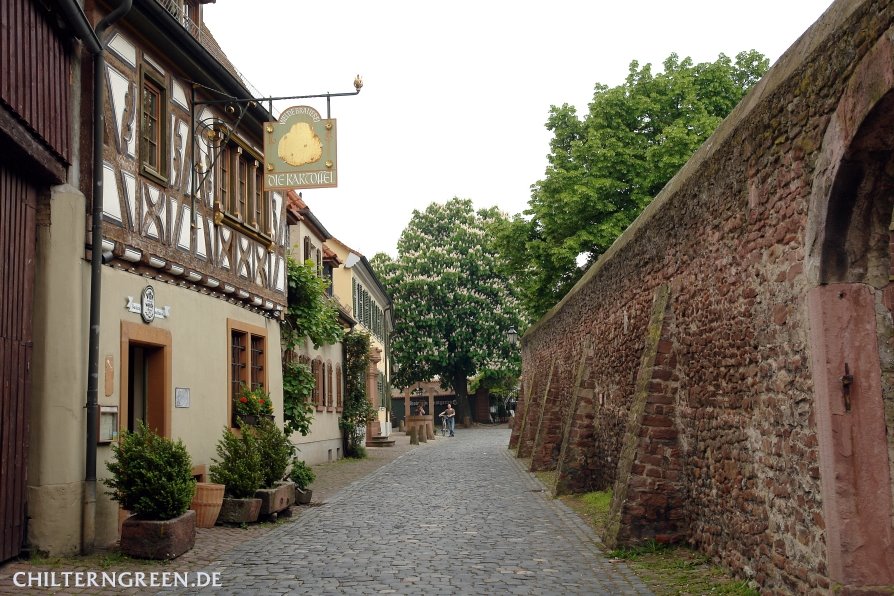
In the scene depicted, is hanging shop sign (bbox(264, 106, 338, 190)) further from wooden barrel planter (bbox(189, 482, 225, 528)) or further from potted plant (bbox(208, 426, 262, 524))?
wooden barrel planter (bbox(189, 482, 225, 528))

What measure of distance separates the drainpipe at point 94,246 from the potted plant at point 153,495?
25 cm

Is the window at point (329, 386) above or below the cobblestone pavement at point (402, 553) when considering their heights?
above

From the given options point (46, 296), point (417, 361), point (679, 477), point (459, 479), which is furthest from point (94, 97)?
point (417, 361)

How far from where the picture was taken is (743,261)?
7.62 m

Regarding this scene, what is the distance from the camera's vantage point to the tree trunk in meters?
53.5

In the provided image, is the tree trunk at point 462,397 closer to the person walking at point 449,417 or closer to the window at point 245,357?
the person walking at point 449,417

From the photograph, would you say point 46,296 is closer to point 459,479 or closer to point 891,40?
point 891,40

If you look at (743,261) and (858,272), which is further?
(743,261)

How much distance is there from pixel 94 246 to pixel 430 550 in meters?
4.56

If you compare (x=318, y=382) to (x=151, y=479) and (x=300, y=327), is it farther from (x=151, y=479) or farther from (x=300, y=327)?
(x=151, y=479)

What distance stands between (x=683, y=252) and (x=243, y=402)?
7.58 metres

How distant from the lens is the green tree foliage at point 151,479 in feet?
30.0

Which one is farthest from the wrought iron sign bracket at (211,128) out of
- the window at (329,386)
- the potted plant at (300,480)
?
the window at (329,386)

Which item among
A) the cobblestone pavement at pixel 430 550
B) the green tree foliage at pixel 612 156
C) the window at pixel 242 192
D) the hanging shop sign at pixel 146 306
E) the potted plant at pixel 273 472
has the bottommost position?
the cobblestone pavement at pixel 430 550
